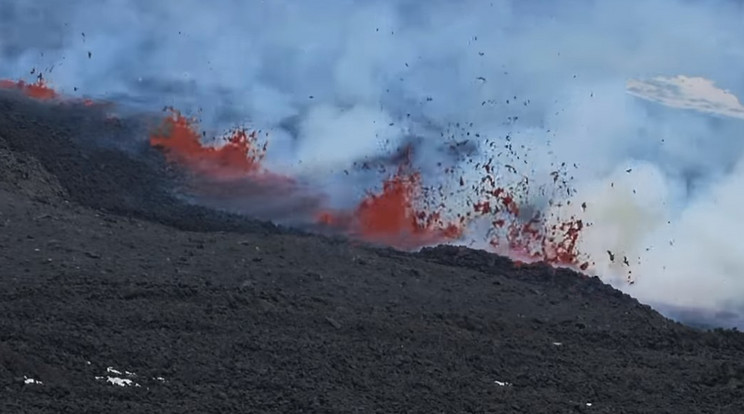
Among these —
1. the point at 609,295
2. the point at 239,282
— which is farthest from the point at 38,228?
the point at 609,295

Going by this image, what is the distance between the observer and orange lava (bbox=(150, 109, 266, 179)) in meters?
14.3

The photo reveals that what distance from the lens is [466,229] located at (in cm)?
1293

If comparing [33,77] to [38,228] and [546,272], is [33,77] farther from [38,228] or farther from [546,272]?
[546,272]

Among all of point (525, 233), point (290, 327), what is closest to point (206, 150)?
point (525, 233)

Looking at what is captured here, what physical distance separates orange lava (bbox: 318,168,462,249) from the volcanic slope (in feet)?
2.83

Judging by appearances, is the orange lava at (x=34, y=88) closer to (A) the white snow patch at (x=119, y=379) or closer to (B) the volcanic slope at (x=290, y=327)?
(B) the volcanic slope at (x=290, y=327)

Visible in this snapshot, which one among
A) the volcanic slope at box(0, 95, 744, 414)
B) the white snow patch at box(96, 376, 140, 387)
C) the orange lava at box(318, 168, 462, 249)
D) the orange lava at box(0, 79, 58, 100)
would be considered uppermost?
the orange lava at box(0, 79, 58, 100)

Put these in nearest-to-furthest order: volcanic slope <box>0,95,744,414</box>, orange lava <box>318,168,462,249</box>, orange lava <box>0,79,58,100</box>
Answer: volcanic slope <box>0,95,744,414</box> < orange lava <box>318,168,462,249</box> < orange lava <box>0,79,58,100</box>

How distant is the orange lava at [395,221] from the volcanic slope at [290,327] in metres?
0.86

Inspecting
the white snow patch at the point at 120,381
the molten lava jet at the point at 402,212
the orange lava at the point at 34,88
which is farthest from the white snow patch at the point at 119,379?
the orange lava at the point at 34,88

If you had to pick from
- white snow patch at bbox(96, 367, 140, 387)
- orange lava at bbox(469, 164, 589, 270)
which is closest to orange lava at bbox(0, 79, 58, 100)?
orange lava at bbox(469, 164, 589, 270)

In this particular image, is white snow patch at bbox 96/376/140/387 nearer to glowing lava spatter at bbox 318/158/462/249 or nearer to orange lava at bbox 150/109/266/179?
glowing lava spatter at bbox 318/158/462/249

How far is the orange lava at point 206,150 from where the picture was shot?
1427 cm

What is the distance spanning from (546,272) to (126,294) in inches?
175
